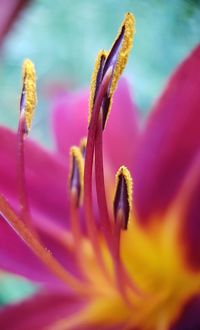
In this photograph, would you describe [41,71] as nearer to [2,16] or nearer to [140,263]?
[2,16]

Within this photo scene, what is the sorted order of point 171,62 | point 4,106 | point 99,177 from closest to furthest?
point 99,177, point 171,62, point 4,106

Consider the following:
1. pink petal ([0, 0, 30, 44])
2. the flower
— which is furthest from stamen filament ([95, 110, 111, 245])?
pink petal ([0, 0, 30, 44])

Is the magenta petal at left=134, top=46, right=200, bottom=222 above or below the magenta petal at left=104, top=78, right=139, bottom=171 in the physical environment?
below

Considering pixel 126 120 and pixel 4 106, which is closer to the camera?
pixel 126 120

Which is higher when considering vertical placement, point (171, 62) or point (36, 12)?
point (36, 12)

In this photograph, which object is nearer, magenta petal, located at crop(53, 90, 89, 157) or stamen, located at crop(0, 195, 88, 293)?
stamen, located at crop(0, 195, 88, 293)

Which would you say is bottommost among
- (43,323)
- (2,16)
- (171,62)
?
(43,323)

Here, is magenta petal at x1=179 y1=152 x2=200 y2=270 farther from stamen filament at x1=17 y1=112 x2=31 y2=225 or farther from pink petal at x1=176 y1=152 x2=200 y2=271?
stamen filament at x1=17 y1=112 x2=31 y2=225

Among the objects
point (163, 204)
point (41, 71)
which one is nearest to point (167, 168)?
point (163, 204)

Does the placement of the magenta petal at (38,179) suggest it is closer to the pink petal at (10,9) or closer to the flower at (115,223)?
the flower at (115,223)
